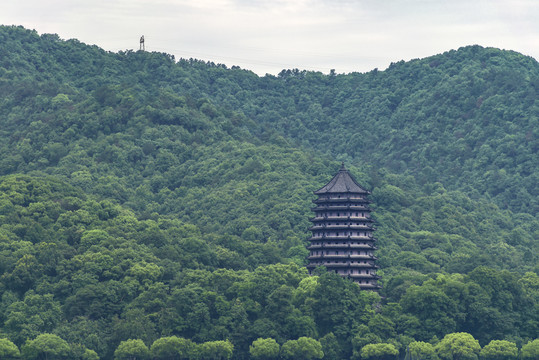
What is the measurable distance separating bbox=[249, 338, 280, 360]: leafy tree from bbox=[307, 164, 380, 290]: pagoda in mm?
15750

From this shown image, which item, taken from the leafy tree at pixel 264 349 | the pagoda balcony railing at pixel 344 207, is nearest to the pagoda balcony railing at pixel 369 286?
the pagoda balcony railing at pixel 344 207

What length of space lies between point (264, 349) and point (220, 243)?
26992 millimetres

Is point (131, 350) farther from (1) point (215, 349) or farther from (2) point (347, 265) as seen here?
(2) point (347, 265)

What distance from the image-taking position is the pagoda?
405ft

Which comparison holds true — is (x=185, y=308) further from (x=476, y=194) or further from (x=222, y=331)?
(x=476, y=194)

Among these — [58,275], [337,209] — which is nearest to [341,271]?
[337,209]

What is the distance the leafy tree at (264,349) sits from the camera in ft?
358

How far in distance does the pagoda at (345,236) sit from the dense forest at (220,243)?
341cm

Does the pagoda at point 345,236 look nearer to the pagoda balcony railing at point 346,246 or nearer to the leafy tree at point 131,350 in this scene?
the pagoda balcony railing at point 346,246

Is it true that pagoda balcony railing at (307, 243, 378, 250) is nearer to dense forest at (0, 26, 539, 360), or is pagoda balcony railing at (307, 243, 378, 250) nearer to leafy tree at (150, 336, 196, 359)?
dense forest at (0, 26, 539, 360)

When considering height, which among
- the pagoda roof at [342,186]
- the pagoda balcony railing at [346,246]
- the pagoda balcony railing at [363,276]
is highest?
the pagoda roof at [342,186]

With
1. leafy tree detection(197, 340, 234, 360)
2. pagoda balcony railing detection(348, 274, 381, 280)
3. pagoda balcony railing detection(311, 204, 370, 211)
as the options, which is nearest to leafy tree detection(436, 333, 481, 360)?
pagoda balcony railing detection(348, 274, 381, 280)

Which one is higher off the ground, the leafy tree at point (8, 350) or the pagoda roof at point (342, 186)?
the pagoda roof at point (342, 186)

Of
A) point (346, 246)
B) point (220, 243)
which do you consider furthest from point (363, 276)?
point (220, 243)
